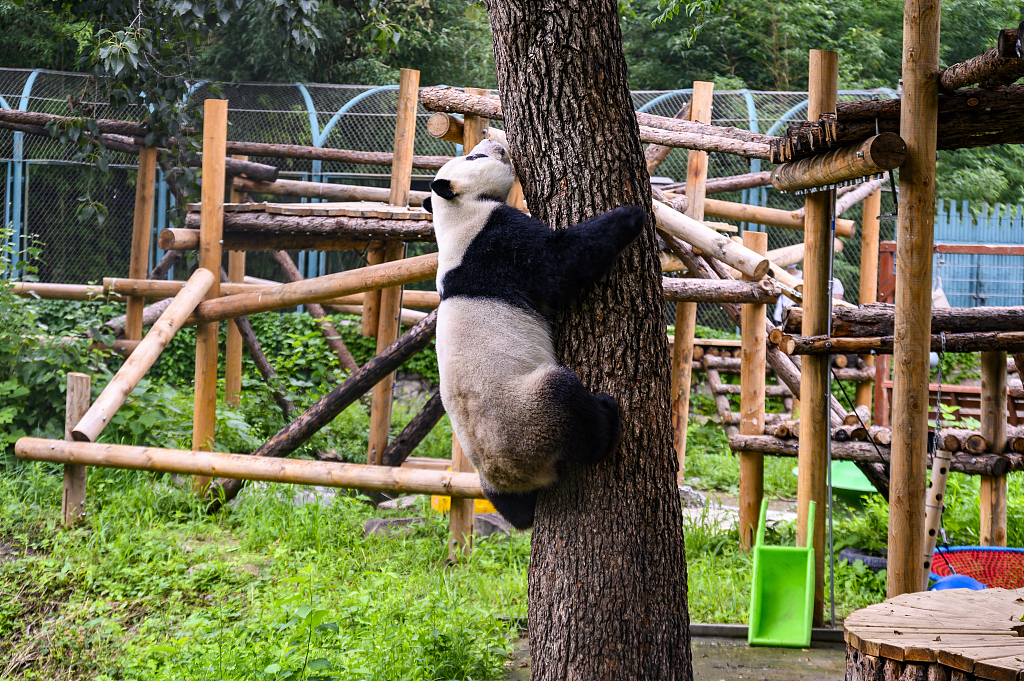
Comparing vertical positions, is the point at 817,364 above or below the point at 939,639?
above

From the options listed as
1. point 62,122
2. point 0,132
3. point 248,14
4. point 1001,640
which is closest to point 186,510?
point 62,122

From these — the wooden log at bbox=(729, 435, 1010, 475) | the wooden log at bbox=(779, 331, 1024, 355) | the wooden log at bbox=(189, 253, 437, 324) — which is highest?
the wooden log at bbox=(189, 253, 437, 324)

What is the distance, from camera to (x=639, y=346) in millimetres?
2258

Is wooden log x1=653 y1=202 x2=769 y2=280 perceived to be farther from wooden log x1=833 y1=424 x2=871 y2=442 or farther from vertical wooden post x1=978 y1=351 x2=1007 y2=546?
vertical wooden post x1=978 y1=351 x2=1007 y2=546

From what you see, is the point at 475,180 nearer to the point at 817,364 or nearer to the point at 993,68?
the point at 993,68

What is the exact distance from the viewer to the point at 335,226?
5648 mm

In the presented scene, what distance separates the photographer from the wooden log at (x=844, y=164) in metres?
3.05

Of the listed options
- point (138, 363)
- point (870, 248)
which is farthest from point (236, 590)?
point (870, 248)

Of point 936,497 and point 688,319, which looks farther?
point 688,319

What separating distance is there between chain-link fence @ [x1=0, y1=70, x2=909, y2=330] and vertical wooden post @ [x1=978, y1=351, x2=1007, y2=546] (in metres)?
5.42

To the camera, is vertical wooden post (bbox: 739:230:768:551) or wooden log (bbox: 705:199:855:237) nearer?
vertical wooden post (bbox: 739:230:768:551)

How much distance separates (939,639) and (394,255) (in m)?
4.73

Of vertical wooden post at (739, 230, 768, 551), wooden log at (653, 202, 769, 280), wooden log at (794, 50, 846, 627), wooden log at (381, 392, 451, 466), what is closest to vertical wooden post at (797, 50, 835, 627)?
wooden log at (794, 50, 846, 627)

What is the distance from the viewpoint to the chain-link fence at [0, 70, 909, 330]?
9844mm
